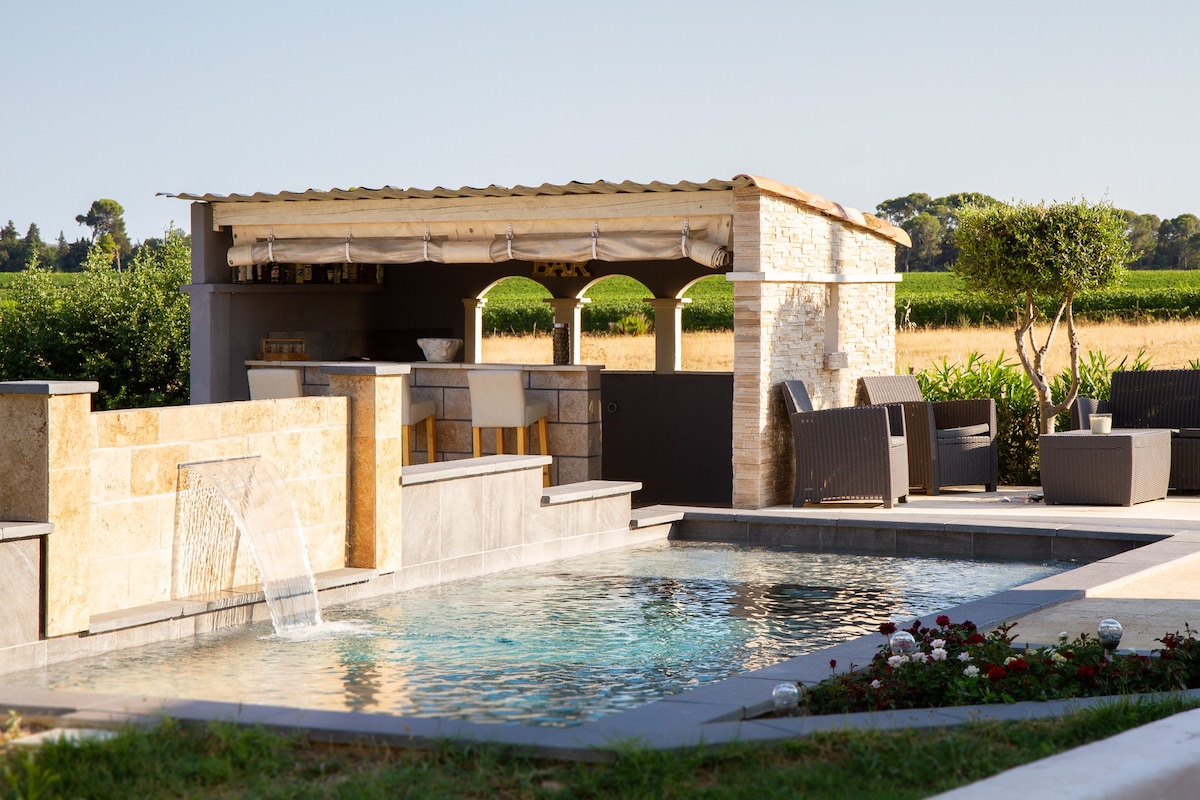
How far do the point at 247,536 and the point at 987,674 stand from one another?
148 inches

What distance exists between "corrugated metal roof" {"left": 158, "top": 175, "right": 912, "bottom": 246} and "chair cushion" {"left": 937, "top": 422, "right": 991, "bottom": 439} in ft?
6.28

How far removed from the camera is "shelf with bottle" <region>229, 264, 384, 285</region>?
13039 mm

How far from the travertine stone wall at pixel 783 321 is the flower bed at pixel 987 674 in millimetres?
5378

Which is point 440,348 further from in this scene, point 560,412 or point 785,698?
point 785,698

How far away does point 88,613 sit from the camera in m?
6.21

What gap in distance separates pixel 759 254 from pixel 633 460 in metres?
2.61

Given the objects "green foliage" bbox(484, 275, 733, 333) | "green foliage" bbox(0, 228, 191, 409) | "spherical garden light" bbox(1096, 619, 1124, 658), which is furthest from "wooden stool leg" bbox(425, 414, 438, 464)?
"green foliage" bbox(484, 275, 733, 333)

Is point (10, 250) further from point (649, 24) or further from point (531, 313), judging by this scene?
point (649, 24)

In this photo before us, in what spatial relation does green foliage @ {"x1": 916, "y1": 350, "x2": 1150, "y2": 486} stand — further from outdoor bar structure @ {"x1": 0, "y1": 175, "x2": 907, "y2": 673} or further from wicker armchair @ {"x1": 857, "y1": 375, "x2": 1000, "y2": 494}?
outdoor bar structure @ {"x1": 0, "y1": 175, "x2": 907, "y2": 673}

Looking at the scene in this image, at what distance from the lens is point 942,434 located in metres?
12.1

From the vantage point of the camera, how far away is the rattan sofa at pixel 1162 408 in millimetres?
11930

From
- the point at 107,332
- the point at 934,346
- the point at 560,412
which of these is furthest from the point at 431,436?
the point at 934,346

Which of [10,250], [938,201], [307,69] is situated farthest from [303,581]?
A: [938,201]

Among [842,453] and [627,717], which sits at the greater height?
[842,453]
